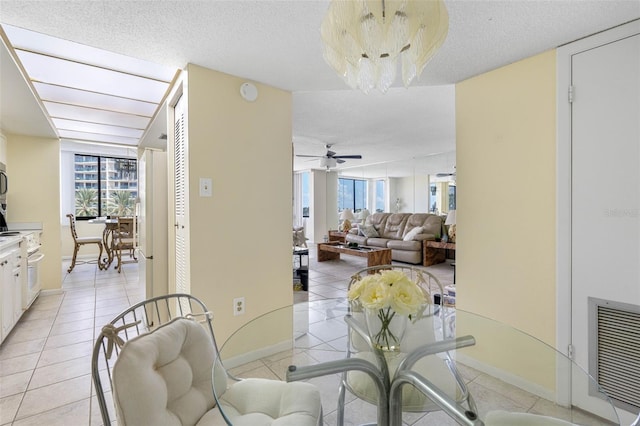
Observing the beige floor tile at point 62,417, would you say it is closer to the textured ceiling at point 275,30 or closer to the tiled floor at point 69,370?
the tiled floor at point 69,370

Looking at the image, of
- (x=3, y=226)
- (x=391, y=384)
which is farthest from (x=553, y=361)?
(x=3, y=226)

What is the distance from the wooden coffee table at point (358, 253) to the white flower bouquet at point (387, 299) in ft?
13.7

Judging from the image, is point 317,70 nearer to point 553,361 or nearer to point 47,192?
point 553,361

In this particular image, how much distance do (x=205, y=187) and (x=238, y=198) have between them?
259mm

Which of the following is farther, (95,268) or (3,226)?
(95,268)

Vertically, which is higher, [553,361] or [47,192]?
[47,192]

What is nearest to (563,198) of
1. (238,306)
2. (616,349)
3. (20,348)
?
(616,349)

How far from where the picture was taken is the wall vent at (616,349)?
1.58 m

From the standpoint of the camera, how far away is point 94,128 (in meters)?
3.98

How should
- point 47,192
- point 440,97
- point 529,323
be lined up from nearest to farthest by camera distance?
1. point 529,323
2. point 440,97
3. point 47,192

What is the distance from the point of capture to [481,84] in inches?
87.7

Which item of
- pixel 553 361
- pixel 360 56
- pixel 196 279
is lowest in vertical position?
pixel 553 361

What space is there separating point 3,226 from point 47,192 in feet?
2.15

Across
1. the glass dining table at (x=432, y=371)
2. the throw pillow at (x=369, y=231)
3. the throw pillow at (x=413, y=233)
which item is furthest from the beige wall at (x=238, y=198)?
the throw pillow at (x=369, y=231)
